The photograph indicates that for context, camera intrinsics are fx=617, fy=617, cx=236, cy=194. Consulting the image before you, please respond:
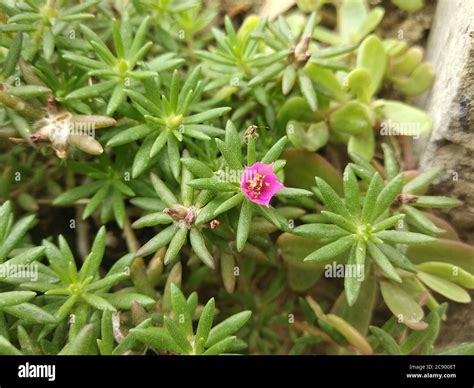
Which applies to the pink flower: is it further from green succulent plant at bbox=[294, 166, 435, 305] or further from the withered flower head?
the withered flower head

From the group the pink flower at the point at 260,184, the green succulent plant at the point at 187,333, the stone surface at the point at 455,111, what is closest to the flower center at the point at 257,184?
the pink flower at the point at 260,184

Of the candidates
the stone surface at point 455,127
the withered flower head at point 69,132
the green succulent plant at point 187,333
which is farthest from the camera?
the stone surface at point 455,127

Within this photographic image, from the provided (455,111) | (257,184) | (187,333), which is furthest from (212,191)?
(455,111)

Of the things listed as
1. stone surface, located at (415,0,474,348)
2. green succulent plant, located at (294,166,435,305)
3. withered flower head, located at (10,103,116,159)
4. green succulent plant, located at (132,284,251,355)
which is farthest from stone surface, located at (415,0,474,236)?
withered flower head, located at (10,103,116,159)

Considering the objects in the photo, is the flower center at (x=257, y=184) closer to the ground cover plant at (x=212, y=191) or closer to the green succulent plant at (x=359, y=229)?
the ground cover plant at (x=212, y=191)

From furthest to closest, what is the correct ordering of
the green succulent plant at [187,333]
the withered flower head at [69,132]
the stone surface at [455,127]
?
the stone surface at [455,127] → the withered flower head at [69,132] → the green succulent plant at [187,333]

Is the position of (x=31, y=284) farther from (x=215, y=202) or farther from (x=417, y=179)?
(x=417, y=179)
